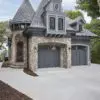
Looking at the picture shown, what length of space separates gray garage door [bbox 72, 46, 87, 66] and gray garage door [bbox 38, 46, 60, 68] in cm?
275

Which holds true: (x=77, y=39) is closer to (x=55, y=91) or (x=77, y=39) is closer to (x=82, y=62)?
(x=82, y=62)

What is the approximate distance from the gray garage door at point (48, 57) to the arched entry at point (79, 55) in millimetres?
2746

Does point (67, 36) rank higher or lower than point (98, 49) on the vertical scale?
higher

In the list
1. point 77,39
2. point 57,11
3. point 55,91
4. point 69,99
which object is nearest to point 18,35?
point 57,11

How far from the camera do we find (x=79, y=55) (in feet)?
77.3

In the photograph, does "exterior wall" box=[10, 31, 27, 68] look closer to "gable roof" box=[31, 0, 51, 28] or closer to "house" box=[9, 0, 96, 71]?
"house" box=[9, 0, 96, 71]

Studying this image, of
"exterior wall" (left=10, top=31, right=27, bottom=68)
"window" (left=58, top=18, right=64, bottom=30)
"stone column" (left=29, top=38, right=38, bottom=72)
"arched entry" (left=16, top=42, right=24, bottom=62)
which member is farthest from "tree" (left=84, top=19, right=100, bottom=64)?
"stone column" (left=29, top=38, right=38, bottom=72)

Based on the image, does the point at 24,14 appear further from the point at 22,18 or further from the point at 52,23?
the point at 52,23

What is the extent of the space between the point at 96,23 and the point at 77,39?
6467 mm

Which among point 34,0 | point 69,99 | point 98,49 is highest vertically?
point 34,0

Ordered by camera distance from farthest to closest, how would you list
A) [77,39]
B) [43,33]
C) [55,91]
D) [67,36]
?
[77,39] → [67,36] → [43,33] → [55,91]

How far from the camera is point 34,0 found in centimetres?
2411

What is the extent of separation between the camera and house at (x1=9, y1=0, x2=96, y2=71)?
1880cm

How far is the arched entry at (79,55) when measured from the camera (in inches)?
914
